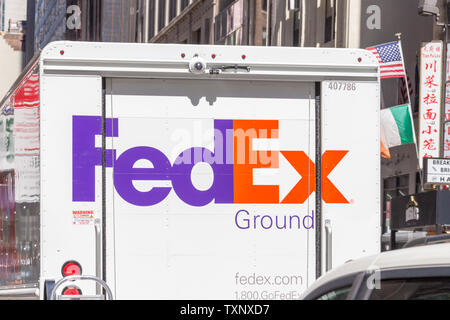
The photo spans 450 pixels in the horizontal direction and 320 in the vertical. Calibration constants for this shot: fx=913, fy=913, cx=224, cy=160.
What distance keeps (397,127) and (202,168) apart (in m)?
19.1

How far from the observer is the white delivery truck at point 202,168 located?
7.62 meters

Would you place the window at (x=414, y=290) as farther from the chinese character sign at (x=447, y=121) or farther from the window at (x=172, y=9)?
the window at (x=172, y=9)

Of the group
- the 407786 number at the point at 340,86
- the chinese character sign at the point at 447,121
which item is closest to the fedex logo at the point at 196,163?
the 407786 number at the point at 340,86

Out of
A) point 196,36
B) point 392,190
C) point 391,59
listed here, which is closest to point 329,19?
point 392,190

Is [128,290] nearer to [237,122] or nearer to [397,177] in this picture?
[237,122]

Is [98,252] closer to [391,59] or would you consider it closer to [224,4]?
[391,59]

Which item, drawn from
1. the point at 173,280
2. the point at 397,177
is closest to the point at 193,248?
the point at 173,280

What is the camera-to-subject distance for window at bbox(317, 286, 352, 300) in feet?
11.9

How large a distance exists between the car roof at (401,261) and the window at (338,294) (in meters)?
0.05

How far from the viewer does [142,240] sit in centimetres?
766

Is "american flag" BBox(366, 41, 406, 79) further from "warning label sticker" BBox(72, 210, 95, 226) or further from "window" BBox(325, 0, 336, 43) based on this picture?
"warning label sticker" BBox(72, 210, 95, 226)

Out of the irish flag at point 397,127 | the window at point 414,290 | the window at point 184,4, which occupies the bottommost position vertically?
the window at point 414,290

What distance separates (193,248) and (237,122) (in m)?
1.13
